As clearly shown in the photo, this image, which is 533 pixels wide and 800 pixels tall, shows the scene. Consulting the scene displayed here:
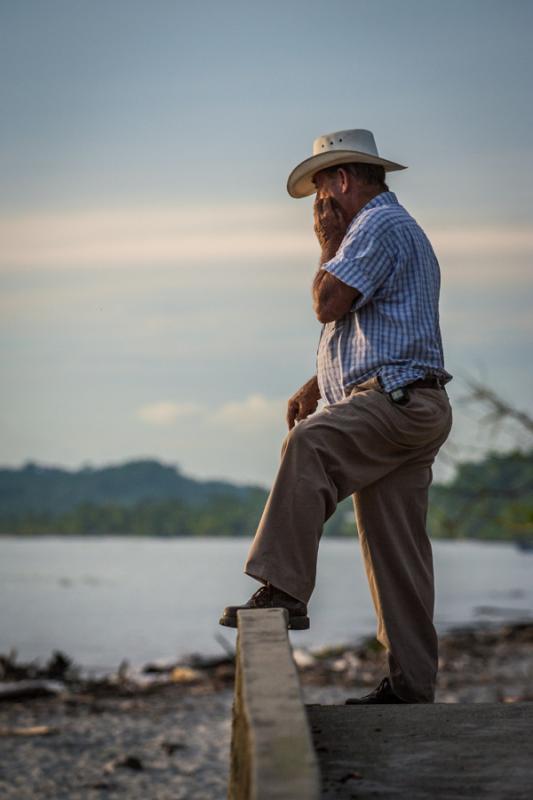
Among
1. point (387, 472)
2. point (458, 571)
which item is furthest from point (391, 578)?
point (458, 571)

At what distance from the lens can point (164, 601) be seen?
105 ft

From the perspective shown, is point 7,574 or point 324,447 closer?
point 324,447

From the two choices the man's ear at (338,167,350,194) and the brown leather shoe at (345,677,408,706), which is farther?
the man's ear at (338,167,350,194)

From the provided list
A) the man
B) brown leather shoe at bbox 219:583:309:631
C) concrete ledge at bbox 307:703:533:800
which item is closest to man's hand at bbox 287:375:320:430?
the man

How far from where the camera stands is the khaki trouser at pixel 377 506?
3992 mm

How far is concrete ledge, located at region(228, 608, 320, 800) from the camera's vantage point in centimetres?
224

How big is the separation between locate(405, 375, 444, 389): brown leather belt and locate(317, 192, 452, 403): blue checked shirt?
23mm

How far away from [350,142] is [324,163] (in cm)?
12

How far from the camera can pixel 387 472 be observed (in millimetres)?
4289

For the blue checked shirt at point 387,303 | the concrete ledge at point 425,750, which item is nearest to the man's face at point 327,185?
the blue checked shirt at point 387,303

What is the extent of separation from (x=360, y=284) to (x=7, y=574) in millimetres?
41715

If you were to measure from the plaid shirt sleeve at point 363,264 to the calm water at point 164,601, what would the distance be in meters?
13.6

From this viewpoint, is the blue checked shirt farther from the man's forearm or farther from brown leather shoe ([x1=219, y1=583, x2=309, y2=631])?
brown leather shoe ([x1=219, y1=583, x2=309, y2=631])

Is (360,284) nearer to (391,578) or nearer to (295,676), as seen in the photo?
(391,578)
